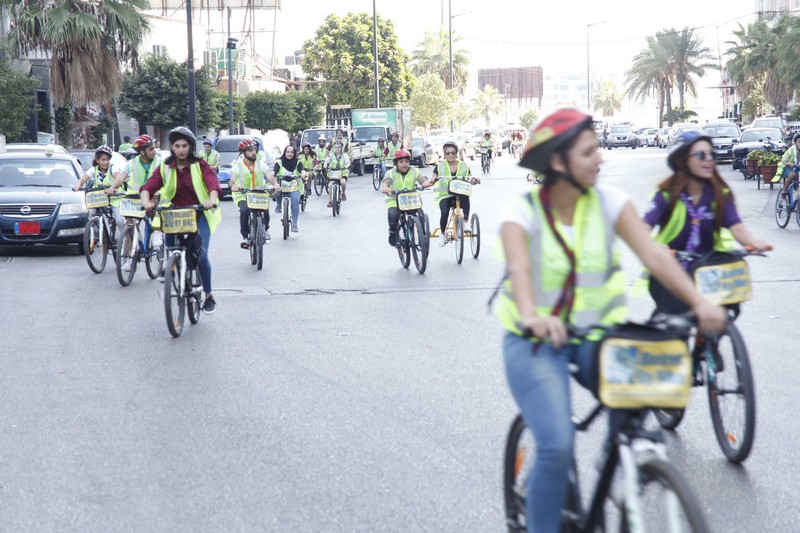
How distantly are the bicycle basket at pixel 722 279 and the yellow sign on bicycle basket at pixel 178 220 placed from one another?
5201mm

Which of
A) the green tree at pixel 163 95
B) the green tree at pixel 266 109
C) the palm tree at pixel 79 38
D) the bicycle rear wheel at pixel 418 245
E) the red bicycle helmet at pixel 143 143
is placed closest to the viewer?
the red bicycle helmet at pixel 143 143

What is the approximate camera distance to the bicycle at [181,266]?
9633 mm

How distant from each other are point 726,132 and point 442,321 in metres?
36.9

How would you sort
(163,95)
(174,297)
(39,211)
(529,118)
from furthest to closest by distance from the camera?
(529,118) < (163,95) < (39,211) < (174,297)

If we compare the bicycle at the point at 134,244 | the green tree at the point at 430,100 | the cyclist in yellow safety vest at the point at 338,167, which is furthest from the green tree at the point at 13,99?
the green tree at the point at 430,100

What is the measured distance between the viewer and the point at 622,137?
240 ft

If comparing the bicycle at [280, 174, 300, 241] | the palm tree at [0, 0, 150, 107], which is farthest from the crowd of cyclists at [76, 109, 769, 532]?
the palm tree at [0, 0, 150, 107]

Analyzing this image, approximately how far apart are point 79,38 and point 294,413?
2743 cm

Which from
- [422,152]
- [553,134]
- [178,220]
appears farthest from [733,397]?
[422,152]

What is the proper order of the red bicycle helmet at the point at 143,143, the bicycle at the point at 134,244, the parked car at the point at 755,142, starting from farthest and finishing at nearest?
the parked car at the point at 755,142, the bicycle at the point at 134,244, the red bicycle helmet at the point at 143,143

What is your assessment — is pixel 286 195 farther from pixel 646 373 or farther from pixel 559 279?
pixel 646 373

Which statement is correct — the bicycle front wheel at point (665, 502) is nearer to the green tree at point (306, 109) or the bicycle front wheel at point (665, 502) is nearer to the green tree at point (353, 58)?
the green tree at point (306, 109)

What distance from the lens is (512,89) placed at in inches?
6900

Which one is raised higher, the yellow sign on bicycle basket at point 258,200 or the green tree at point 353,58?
the green tree at point 353,58
